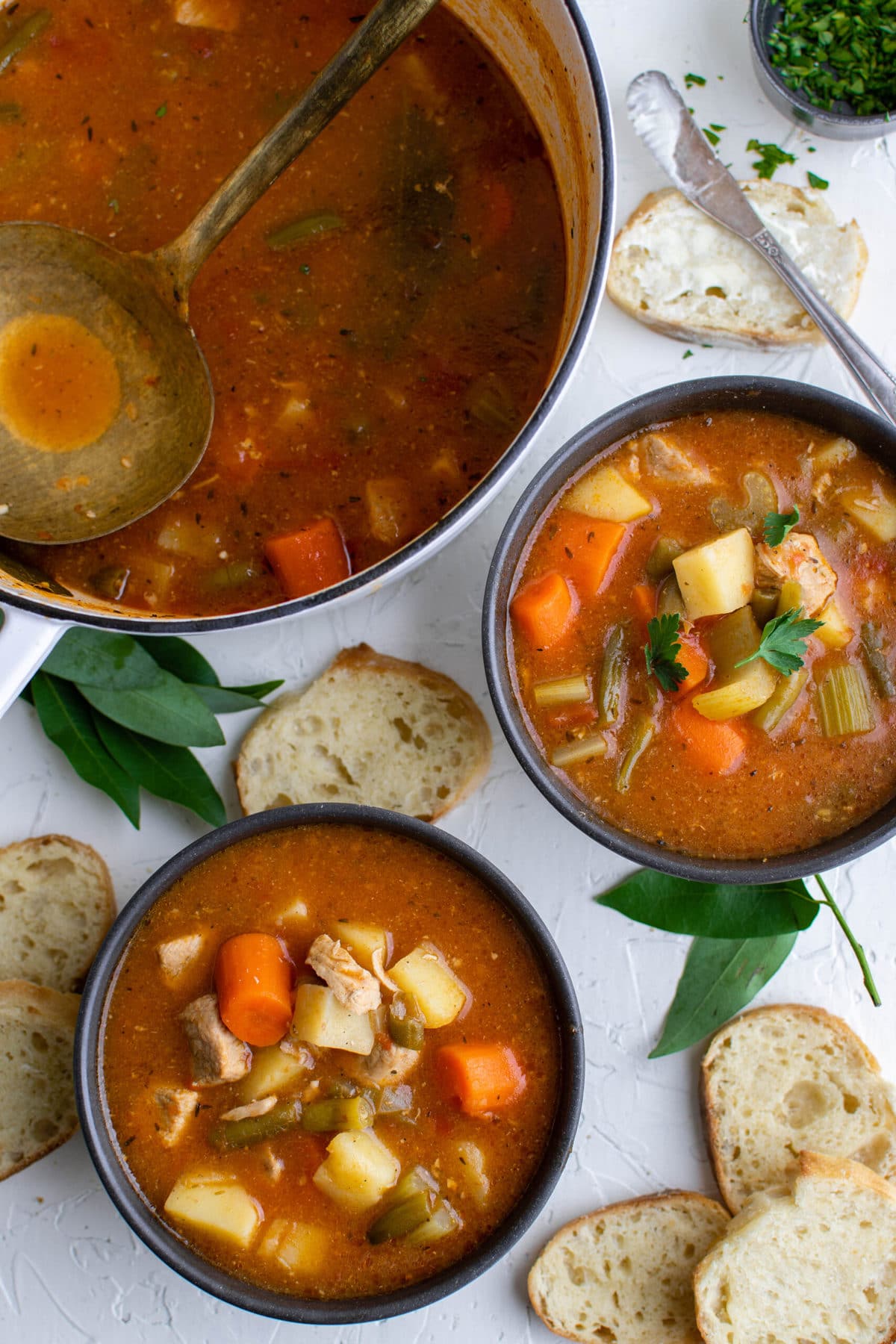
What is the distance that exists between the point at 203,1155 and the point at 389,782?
1042mm

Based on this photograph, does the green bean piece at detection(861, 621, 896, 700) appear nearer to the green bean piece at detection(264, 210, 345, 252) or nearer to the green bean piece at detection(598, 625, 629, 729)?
the green bean piece at detection(598, 625, 629, 729)

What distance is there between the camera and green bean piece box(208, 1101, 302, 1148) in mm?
2729

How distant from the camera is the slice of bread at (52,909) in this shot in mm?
3146

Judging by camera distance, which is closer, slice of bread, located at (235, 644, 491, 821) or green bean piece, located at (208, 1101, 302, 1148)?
green bean piece, located at (208, 1101, 302, 1148)

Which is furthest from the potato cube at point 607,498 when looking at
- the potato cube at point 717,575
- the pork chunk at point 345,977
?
the pork chunk at point 345,977

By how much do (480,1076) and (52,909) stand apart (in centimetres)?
127

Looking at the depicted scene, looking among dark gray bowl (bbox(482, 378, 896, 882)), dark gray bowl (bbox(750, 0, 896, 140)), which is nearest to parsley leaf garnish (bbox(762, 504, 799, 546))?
dark gray bowl (bbox(482, 378, 896, 882))

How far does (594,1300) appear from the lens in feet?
10.2

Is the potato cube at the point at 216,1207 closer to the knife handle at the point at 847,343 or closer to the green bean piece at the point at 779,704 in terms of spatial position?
the green bean piece at the point at 779,704

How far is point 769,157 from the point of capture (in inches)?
126

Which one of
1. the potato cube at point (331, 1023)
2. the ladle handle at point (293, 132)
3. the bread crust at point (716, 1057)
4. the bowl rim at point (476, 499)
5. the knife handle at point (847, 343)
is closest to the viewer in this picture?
the ladle handle at point (293, 132)

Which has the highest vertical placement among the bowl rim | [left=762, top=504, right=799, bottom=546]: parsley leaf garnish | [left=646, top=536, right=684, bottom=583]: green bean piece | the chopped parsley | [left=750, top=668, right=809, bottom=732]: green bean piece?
the bowl rim

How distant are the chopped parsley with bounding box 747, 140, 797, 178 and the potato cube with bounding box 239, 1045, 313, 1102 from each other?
2650 millimetres

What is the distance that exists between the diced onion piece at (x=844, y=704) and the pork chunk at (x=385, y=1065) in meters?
1.26
